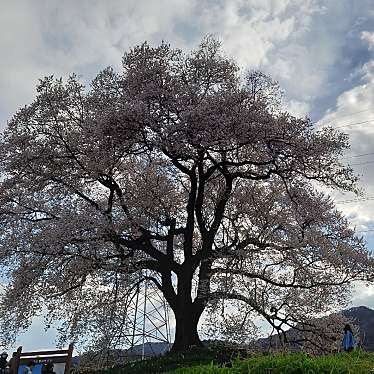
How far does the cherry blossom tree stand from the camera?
16.5 metres

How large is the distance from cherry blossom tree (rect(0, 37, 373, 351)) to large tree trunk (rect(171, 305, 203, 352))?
48mm

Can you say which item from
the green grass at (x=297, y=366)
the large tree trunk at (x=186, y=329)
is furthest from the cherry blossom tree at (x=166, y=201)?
the green grass at (x=297, y=366)

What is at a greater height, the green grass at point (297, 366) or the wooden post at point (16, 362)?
the wooden post at point (16, 362)

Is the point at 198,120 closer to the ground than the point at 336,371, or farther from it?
farther from it

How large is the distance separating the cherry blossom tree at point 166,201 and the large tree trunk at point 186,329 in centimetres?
5

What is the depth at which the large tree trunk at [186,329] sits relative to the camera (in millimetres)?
17219

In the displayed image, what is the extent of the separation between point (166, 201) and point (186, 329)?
4.97 meters

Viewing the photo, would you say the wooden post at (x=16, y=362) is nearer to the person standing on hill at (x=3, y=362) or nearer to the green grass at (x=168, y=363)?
the person standing on hill at (x=3, y=362)

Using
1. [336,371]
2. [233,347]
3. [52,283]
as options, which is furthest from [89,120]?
[336,371]

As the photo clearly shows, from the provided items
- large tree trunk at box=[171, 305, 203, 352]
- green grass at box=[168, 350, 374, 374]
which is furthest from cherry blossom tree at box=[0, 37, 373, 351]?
green grass at box=[168, 350, 374, 374]

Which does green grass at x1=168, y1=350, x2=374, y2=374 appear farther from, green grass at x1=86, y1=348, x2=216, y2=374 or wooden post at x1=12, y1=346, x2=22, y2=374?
wooden post at x1=12, y1=346, x2=22, y2=374

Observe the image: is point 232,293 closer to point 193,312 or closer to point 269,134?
point 193,312

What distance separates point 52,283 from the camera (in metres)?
16.7

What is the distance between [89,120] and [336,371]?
1356 centimetres
